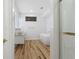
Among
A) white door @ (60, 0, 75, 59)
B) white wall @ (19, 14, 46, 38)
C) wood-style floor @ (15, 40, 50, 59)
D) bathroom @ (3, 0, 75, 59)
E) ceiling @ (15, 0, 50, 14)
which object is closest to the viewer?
white door @ (60, 0, 75, 59)

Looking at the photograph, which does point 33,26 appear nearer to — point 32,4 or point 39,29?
point 39,29

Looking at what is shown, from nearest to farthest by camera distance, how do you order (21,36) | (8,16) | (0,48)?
(0,48)
(8,16)
(21,36)

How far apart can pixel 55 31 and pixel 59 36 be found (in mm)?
136

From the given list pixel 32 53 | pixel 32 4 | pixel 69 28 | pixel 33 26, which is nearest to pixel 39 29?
pixel 33 26

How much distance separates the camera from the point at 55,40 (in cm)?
220

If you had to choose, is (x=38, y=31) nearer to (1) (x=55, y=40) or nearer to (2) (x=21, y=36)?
(2) (x=21, y=36)

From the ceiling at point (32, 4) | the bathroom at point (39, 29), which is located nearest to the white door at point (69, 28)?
the bathroom at point (39, 29)

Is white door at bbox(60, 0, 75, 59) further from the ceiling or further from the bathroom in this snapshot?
the ceiling

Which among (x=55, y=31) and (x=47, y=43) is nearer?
(x=55, y=31)

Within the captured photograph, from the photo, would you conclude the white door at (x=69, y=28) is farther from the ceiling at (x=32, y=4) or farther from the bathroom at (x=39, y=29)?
the ceiling at (x=32, y=4)

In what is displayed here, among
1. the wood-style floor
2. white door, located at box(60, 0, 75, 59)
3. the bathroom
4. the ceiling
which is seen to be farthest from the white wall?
white door, located at box(60, 0, 75, 59)

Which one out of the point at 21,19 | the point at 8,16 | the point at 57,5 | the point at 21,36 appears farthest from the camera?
the point at 21,19
